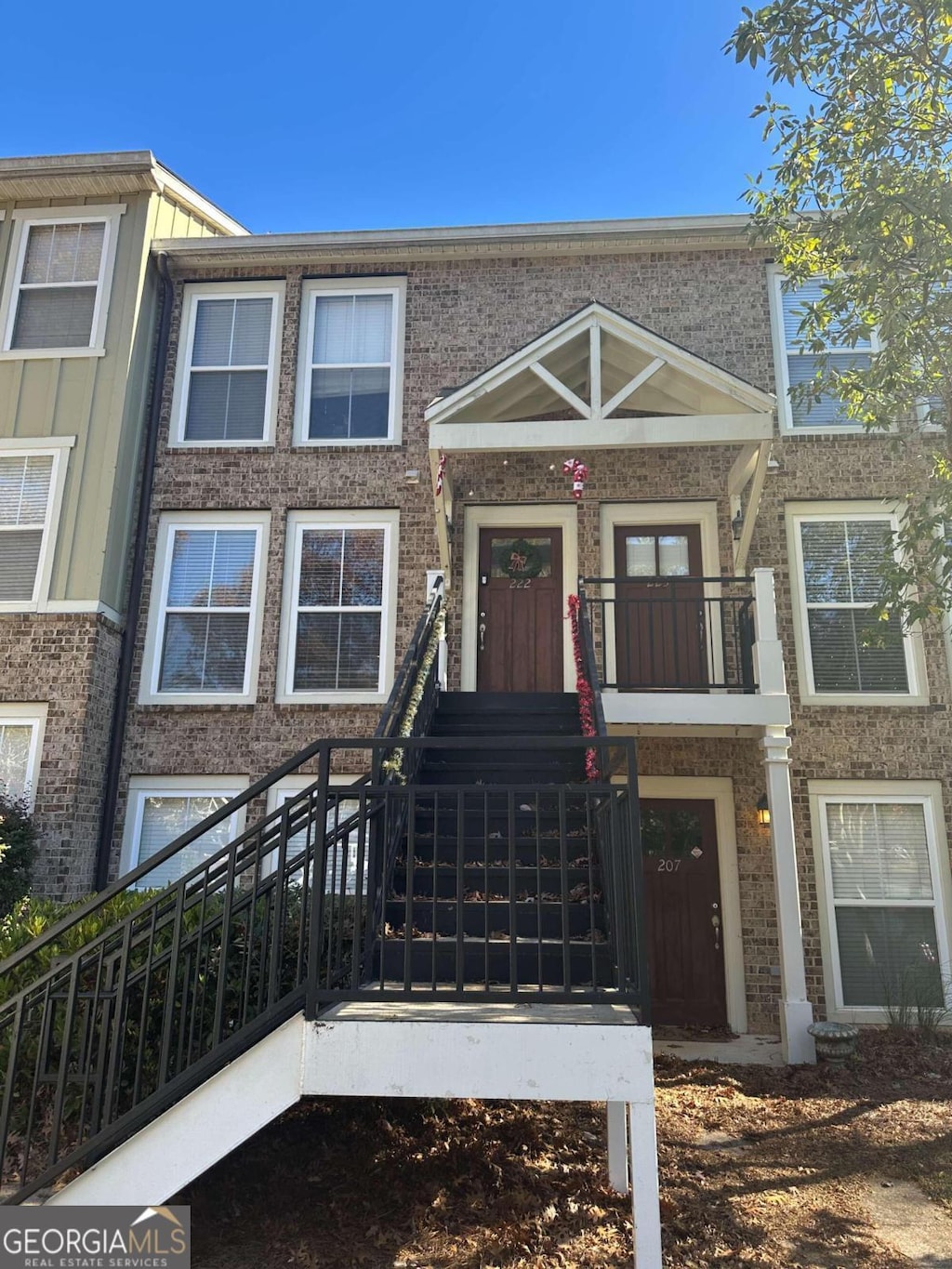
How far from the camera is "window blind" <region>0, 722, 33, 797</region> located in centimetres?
906

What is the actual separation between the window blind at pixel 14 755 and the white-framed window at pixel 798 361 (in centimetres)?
874

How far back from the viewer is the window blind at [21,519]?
9.62 metres

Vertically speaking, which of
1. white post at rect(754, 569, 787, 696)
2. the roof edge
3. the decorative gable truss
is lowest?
white post at rect(754, 569, 787, 696)

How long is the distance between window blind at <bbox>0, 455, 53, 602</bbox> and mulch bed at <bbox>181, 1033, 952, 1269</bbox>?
6.66 metres

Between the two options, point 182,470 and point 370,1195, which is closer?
point 370,1195

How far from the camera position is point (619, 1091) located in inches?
139

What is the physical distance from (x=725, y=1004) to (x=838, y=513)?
5281 mm

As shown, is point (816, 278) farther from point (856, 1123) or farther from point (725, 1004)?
point (856, 1123)

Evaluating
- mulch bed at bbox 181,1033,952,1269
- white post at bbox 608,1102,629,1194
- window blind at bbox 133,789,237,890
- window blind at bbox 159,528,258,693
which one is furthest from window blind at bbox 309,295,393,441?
white post at bbox 608,1102,629,1194

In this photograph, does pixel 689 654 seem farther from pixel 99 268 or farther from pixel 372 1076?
pixel 99 268

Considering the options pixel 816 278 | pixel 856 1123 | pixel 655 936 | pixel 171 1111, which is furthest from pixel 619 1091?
pixel 816 278

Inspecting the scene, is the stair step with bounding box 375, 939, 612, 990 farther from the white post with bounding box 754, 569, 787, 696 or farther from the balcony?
the white post with bounding box 754, 569, 787, 696

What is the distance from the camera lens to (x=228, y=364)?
35.1 ft

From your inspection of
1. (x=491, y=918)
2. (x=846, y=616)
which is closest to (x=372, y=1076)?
(x=491, y=918)
